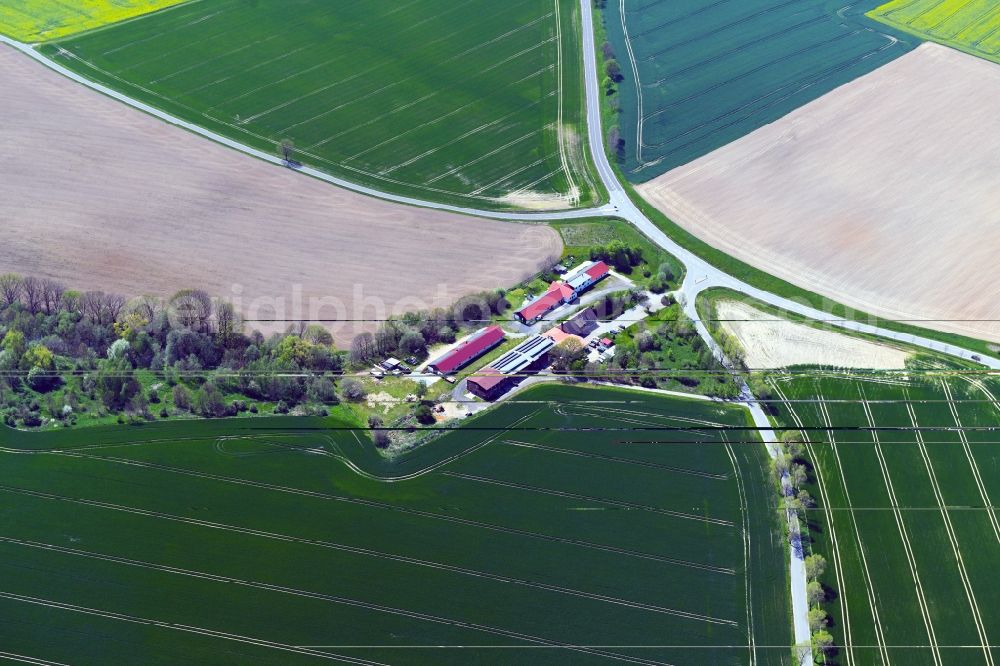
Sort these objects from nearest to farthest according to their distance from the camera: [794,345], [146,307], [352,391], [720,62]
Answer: [352,391]
[146,307]
[794,345]
[720,62]

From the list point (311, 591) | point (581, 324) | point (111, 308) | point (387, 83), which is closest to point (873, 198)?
point (581, 324)

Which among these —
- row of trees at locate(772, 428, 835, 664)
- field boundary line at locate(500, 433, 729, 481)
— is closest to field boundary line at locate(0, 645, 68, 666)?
field boundary line at locate(500, 433, 729, 481)

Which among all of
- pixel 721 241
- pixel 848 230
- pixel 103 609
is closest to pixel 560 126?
pixel 721 241

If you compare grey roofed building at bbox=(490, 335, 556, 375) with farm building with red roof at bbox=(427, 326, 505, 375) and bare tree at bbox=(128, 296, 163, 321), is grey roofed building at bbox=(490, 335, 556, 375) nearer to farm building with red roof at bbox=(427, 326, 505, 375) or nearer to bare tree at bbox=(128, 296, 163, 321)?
farm building with red roof at bbox=(427, 326, 505, 375)

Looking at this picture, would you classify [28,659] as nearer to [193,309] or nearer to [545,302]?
A: [193,309]

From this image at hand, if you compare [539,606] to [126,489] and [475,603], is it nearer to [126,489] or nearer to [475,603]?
[475,603]
